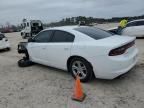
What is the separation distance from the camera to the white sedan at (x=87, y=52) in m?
4.61

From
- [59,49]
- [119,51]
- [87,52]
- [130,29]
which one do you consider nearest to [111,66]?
[119,51]

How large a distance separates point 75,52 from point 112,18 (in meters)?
51.0

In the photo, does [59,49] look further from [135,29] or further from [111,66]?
[135,29]

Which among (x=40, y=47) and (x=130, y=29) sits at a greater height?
(x=130, y=29)

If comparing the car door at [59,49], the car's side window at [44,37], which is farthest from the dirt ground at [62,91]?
the car's side window at [44,37]

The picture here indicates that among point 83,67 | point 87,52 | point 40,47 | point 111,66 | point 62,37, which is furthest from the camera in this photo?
point 40,47

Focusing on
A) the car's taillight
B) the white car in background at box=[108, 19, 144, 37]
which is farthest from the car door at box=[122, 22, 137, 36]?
the car's taillight

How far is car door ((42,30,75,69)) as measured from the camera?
5.50 metres

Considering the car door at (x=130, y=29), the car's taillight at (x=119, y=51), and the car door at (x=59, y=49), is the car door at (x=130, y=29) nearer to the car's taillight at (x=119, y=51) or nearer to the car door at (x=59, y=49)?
the car door at (x=59, y=49)

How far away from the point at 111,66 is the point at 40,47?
2.92 metres

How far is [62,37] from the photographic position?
19.1ft

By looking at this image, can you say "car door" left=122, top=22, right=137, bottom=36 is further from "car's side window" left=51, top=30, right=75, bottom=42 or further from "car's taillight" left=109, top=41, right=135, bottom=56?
"car's taillight" left=109, top=41, right=135, bottom=56

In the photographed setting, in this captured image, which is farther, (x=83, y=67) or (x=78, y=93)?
(x=83, y=67)

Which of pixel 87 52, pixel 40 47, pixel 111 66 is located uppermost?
pixel 87 52
